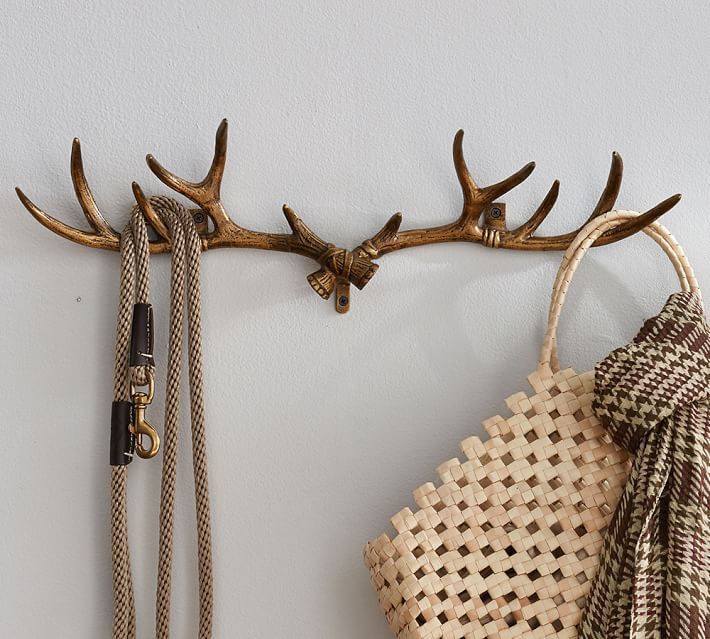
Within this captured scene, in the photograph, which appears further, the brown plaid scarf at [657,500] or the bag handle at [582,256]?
the bag handle at [582,256]

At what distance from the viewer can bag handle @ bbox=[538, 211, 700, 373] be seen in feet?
2.77

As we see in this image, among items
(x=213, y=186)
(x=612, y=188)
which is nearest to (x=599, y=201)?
(x=612, y=188)

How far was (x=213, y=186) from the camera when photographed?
2.75 feet

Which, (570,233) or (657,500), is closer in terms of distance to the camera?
(657,500)

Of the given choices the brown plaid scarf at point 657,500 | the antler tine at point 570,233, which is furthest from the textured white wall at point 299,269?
→ the brown plaid scarf at point 657,500

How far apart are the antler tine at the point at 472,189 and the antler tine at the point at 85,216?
14.9 inches

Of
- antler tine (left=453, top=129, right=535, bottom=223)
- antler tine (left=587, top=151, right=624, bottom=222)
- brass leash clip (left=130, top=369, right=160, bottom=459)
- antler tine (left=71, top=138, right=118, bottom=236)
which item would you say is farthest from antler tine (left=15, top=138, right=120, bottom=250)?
antler tine (left=587, top=151, right=624, bottom=222)

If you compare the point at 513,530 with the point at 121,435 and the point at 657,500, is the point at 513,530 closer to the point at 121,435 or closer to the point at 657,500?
the point at 657,500

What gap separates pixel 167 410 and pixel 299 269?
211mm

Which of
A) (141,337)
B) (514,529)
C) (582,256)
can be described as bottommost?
(514,529)

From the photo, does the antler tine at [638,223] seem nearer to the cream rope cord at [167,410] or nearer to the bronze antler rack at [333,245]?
the bronze antler rack at [333,245]

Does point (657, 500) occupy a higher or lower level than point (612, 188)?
lower

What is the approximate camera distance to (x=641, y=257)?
3.01ft

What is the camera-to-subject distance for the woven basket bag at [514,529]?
0.78 meters
